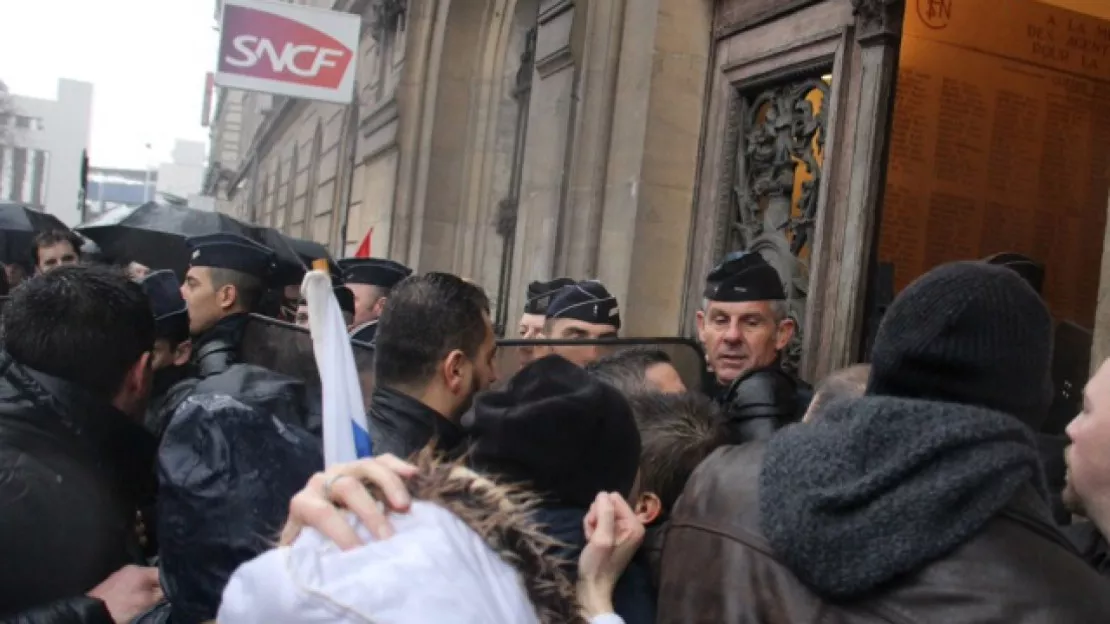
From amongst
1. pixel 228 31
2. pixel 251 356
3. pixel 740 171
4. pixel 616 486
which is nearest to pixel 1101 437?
pixel 616 486

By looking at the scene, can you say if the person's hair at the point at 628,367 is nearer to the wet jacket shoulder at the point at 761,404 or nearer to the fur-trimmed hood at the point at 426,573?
the wet jacket shoulder at the point at 761,404

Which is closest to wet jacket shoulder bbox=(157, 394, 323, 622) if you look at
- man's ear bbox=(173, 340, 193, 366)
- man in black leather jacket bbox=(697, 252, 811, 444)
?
man's ear bbox=(173, 340, 193, 366)

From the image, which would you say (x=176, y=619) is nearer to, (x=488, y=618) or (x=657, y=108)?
(x=488, y=618)

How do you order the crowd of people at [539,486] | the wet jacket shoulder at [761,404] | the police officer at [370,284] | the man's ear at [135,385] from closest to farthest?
the crowd of people at [539,486] → the man's ear at [135,385] → the wet jacket shoulder at [761,404] → the police officer at [370,284]

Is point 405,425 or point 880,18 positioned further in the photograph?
point 880,18

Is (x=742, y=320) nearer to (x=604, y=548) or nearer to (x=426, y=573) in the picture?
(x=604, y=548)

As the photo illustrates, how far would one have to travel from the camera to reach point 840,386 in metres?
2.64

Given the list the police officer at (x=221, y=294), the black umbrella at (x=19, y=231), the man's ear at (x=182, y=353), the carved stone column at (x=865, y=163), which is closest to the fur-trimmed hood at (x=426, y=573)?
the police officer at (x=221, y=294)

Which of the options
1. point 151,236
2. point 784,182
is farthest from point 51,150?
point 784,182

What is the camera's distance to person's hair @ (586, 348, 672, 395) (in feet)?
10.2

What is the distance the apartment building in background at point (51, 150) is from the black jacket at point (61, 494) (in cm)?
7804

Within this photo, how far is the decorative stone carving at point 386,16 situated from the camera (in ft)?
48.4

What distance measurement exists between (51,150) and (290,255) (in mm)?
86934

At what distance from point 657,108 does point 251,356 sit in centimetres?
424
